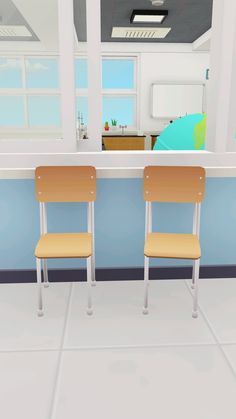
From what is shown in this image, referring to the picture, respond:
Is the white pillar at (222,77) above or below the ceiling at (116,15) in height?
below

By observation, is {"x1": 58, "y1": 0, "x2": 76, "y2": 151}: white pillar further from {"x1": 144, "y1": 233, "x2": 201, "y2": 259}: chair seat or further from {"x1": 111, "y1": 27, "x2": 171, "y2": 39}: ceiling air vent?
{"x1": 111, "y1": 27, "x2": 171, "y2": 39}: ceiling air vent

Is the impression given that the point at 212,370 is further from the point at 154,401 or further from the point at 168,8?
the point at 168,8

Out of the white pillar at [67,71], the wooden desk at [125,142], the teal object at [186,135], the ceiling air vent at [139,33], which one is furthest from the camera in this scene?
the wooden desk at [125,142]

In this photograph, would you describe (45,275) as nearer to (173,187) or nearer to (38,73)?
(173,187)

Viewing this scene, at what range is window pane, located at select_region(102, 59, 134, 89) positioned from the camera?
320 inches

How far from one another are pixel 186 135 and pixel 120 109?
5157 millimetres

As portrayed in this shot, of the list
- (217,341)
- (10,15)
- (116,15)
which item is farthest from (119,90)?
(217,341)

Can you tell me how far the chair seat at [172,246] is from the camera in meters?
2.40

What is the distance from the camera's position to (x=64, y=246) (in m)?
2.51

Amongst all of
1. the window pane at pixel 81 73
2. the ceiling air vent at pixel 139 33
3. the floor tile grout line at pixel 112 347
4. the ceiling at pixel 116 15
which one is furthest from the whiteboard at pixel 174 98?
the floor tile grout line at pixel 112 347

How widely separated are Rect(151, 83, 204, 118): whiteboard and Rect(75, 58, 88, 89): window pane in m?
5.50

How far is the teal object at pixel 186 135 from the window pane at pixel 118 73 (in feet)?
16.0

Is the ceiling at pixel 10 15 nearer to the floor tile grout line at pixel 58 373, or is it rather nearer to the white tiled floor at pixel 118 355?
the white tiled floor at pixel 118 355

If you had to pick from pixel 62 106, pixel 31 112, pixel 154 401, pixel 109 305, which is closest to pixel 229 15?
pixel 62 106
